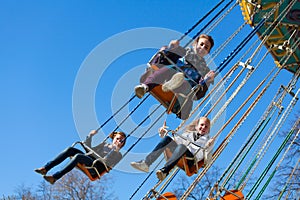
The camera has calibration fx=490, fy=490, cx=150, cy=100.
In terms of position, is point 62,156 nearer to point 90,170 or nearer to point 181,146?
point 90,170

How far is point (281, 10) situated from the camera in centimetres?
722

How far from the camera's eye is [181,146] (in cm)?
476

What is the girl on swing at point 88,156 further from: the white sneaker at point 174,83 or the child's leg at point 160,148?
the white sneaker at point 174,83

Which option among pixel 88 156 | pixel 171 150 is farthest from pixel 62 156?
pixel 171 150

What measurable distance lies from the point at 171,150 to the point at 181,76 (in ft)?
2.46

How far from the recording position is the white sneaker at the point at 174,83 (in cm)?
489

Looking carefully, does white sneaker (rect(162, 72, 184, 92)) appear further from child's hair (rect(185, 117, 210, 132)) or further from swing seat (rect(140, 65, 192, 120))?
child's hair (rect(185, 117, 210, 132))

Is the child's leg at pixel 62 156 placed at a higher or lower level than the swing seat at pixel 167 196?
lower

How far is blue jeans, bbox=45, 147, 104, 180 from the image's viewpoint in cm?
449

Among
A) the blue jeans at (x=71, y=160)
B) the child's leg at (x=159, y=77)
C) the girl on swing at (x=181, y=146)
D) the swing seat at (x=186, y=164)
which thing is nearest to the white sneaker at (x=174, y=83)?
the child's leg at (x=159, y=77)

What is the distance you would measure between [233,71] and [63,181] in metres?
11.6

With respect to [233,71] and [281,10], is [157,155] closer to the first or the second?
[233,71]

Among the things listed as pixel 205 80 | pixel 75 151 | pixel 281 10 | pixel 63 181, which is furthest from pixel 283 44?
pixel 63 181

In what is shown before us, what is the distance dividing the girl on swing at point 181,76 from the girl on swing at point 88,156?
0.76m
